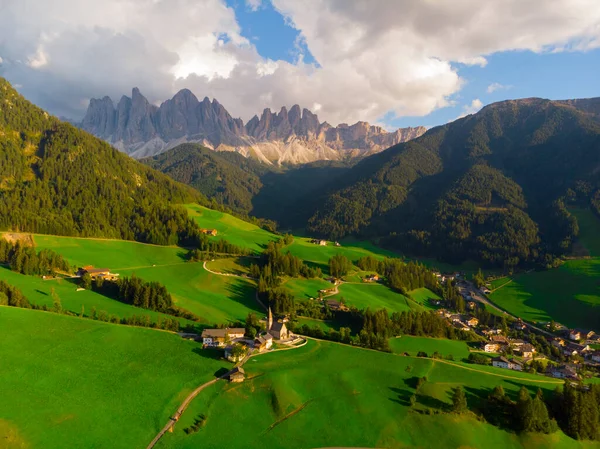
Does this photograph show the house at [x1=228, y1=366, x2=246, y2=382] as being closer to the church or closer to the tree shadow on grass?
the church

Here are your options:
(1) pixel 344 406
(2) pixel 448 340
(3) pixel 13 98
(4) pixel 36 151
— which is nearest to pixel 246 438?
(1) pixel 344 406

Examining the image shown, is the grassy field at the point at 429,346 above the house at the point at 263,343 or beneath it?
beneath

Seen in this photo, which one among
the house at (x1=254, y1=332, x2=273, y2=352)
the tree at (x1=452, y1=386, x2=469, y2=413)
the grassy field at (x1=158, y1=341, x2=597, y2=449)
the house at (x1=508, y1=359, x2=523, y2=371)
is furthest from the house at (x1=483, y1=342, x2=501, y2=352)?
the house at (x1=254, y1=332, x2=273, y2=352)

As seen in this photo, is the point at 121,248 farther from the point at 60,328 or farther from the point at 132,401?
the point at 132,401

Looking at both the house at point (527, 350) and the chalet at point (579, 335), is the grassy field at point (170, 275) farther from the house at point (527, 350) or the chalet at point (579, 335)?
the chalet at point (579, 335)

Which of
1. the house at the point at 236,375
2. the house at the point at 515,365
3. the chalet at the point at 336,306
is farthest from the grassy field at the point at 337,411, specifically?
the chalet at the point at 336,306

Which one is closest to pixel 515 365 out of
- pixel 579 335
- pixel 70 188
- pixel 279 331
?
pixel 579 335
